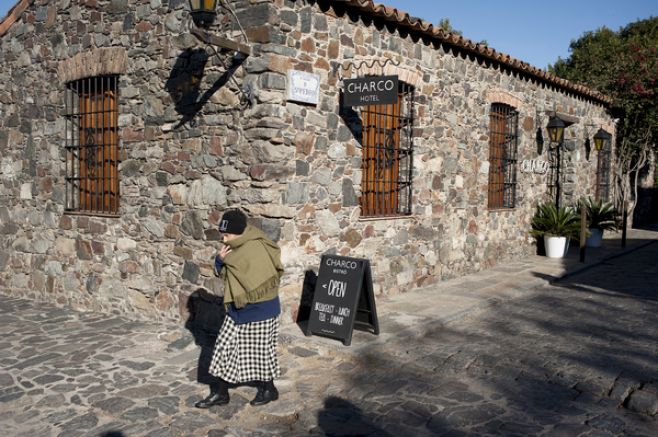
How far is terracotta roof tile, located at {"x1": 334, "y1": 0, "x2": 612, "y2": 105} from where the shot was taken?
22.7ft

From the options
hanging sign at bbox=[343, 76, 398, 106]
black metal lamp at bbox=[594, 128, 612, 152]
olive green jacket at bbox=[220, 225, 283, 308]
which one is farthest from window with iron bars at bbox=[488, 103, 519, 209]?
olive green jacket at bbox=[220, 225, 283, 308]

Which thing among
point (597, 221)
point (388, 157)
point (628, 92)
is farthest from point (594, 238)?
point (388, 157)

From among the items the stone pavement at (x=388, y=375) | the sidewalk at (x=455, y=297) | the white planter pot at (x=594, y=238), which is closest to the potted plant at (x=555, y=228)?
the sidewalk at (x=455, y=297)

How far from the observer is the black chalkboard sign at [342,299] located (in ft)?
18.7

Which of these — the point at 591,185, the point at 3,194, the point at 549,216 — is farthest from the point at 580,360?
the point at 591,185

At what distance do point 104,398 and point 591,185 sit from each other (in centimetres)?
1340

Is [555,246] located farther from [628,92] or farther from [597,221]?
[628,92]

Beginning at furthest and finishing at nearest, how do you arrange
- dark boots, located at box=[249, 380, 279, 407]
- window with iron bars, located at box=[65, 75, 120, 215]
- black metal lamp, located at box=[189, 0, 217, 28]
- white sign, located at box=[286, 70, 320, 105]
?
1. window with iron bars, located at box=[65, 75, 120, 215]
2. white sign, located at box=[286, 70, 320, 105]
3. black metal lamp, located at box=[189, 0, 217, 28]
4. dark boots, located at box=[249, 380, 279, 407]

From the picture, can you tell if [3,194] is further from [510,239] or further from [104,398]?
[510,239]

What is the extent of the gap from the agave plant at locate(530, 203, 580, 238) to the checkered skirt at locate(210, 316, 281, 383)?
28.0 feet

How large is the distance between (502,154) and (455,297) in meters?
4.09

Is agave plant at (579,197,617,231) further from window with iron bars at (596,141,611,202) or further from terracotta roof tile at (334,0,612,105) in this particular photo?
terracotta roof tile at (334,0,612,105)

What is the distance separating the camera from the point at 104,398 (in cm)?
448

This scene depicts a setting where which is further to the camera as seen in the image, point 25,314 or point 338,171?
point 25,314
